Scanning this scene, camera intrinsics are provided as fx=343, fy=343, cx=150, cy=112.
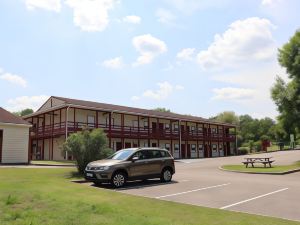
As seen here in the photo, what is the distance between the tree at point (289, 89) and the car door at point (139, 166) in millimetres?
22869

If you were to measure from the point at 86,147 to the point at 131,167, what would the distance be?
464 centimetres

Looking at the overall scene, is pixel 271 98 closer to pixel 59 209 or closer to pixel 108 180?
pixel 108 180

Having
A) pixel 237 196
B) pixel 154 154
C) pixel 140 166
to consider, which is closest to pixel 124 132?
pixel 154 154

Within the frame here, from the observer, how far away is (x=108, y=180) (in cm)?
1372

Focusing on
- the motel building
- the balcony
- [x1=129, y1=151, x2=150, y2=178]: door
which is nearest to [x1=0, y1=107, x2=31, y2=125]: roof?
the motel building

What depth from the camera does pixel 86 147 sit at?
723 inches

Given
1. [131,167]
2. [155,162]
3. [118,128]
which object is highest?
[118,128]

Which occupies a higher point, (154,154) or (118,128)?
(118,128)

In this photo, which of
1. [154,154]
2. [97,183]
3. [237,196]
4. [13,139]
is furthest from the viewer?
[13,139]

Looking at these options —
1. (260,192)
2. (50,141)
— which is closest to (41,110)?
(50,141)

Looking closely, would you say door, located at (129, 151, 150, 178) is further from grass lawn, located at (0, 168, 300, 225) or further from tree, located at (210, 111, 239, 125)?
tree, located at (210, 111, 239, 125)

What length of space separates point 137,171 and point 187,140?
1434 inches

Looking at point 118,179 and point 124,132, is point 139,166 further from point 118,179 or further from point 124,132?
point 124,132

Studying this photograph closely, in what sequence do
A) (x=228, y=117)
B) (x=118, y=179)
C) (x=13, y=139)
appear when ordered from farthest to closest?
(x=228, y=117) → (x=13, y=139) → (x=118, y=179)
